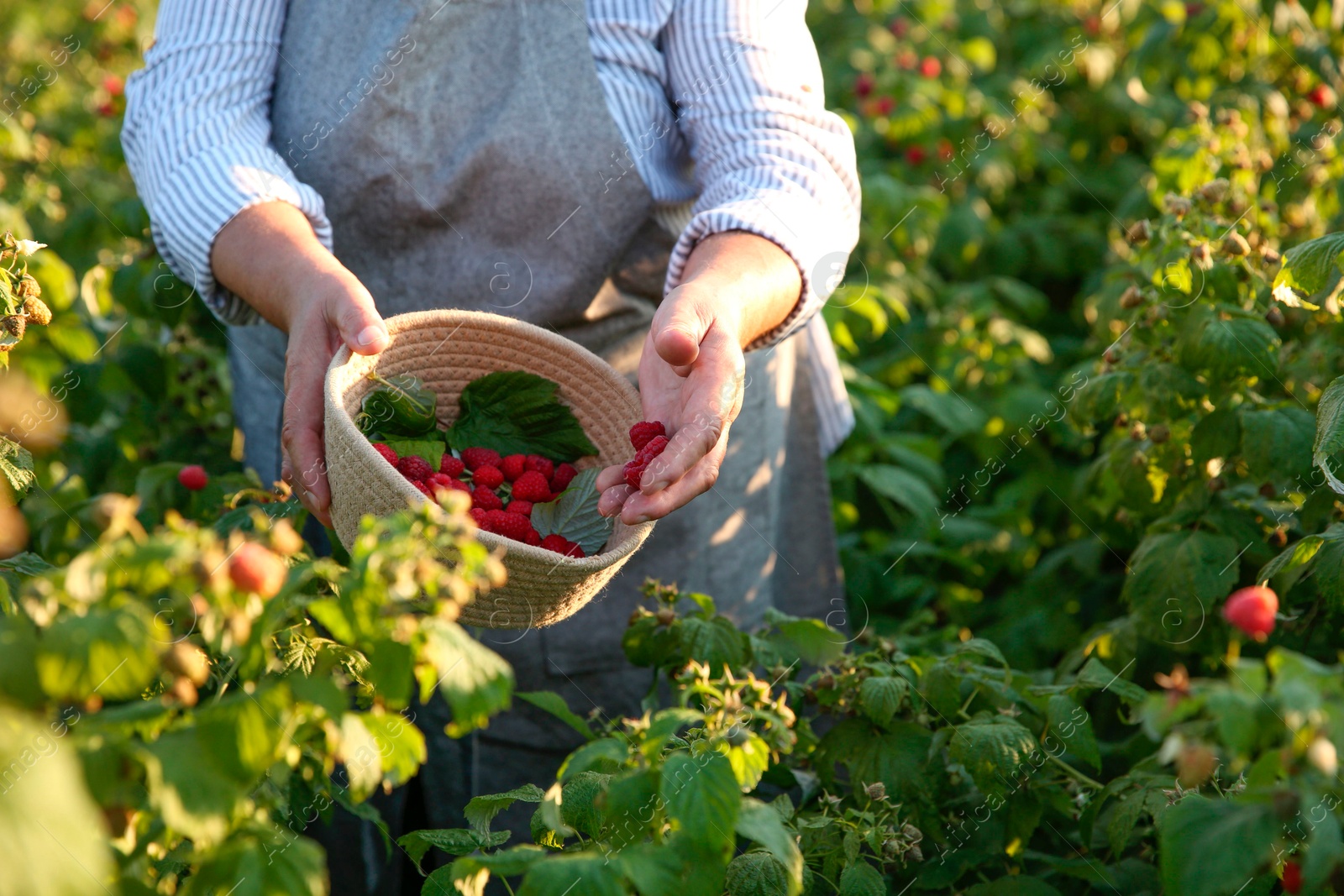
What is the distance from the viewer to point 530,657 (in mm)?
1758

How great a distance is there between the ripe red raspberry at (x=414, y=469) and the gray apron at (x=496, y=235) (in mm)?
417

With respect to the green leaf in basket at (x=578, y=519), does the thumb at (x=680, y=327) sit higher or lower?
higher

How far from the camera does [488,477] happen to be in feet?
4.50

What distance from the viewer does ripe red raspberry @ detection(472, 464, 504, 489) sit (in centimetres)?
137

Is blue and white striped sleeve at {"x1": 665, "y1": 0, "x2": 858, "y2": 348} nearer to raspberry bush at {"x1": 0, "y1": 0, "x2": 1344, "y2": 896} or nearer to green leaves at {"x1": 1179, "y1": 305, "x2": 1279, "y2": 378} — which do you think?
raspberry bush at {"x1": 0, "y1": 0, "x2": 1344, "y2": 896}

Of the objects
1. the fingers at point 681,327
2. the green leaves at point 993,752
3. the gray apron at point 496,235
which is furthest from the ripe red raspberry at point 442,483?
the green leaves at point 993,752

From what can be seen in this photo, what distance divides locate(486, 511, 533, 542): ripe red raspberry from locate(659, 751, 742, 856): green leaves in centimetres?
43

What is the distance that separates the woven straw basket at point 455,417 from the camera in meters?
1.13

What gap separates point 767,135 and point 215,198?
72 cm

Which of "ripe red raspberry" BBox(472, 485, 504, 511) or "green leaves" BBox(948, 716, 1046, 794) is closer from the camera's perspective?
"green leaves" BBox(948, 716, 1046, 794)

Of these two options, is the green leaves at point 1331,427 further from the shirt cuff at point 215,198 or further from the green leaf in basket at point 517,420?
the shirt cuff at point 215,198

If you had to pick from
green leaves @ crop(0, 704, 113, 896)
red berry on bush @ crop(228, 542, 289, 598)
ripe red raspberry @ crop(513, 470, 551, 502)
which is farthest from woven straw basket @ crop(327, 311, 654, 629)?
green leaves @ crop(0, 704, 113, 896)

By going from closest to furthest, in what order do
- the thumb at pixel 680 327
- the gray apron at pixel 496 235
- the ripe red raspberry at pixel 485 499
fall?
1. the thumb at pixel 680 327
2. the ripe red raspberry at pixel 485 499
3. the gray apron at pixel 496 235

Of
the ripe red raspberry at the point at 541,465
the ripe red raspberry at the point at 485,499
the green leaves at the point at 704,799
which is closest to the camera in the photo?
the green leaves at the point at 704,799
